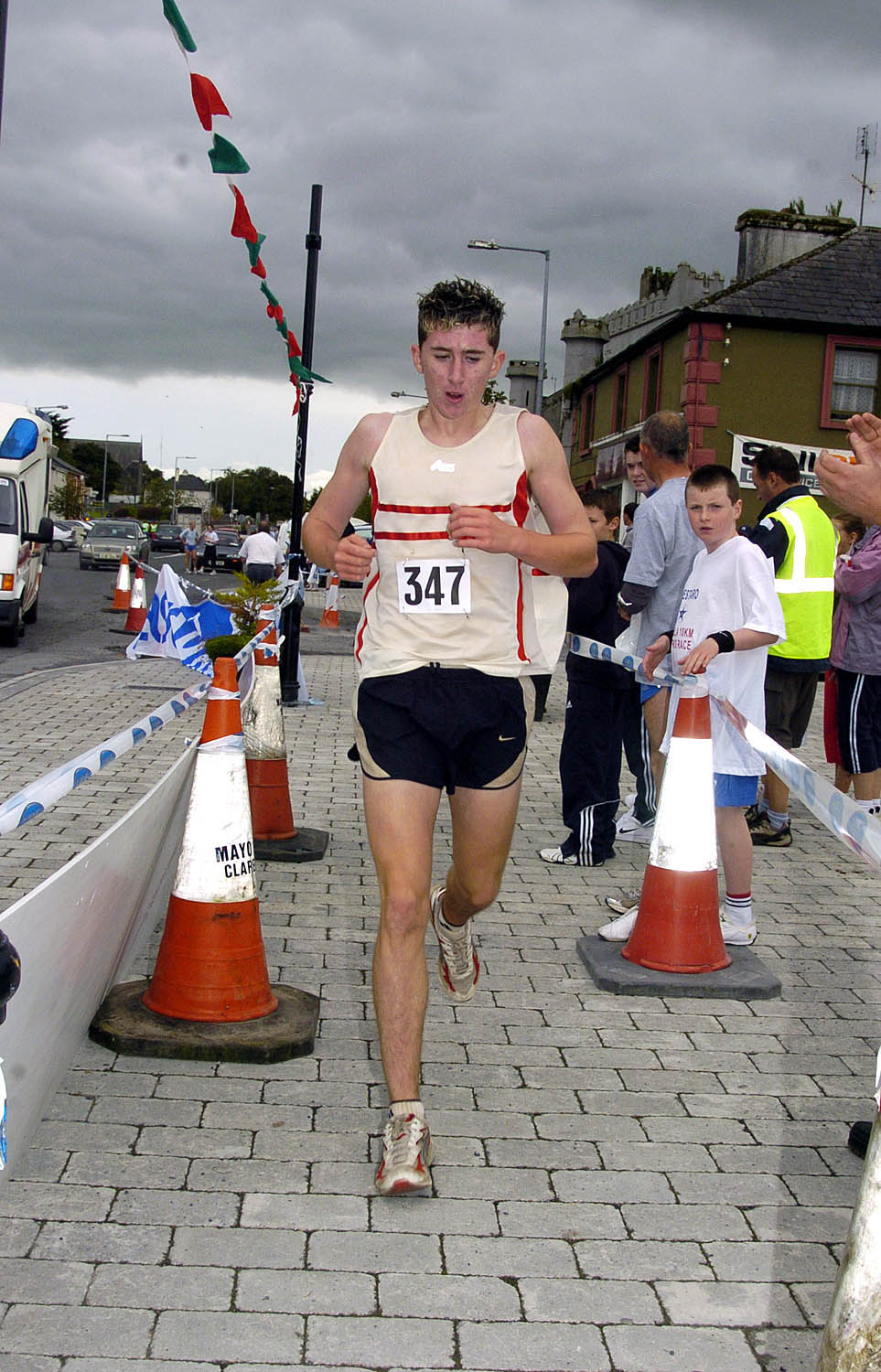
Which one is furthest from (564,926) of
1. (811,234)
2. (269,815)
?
(811,234)

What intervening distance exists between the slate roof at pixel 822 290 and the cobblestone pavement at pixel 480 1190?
88.8ft

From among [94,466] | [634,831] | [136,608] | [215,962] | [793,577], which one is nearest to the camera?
[215,962]

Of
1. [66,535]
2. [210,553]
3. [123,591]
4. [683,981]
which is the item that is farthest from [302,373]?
[66,535]

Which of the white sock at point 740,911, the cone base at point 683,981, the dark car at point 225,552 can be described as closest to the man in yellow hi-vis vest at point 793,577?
the white sock at point 740,911

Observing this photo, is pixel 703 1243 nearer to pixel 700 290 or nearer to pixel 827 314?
pixel 827 314

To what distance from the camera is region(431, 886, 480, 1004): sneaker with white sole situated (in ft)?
14.5

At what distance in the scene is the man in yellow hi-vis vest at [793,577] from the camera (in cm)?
A: 721

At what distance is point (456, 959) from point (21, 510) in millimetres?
14723

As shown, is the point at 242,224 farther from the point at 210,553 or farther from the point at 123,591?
the point at 210,553

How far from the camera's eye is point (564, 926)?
580cm

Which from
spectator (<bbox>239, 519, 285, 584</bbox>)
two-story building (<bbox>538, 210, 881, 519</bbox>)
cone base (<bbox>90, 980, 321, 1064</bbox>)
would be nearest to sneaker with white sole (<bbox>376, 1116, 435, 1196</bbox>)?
cone base (<bbox>90, 980, 321, 1064</bbox>)

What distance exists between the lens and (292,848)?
6766 mm

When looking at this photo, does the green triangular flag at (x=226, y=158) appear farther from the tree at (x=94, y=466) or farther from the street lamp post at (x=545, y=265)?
the tree at (x=94, y=466)

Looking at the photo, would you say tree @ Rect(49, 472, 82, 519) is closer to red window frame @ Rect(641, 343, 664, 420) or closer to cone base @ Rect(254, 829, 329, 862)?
red window frame @ Rect(641, 343, 664, 420)
